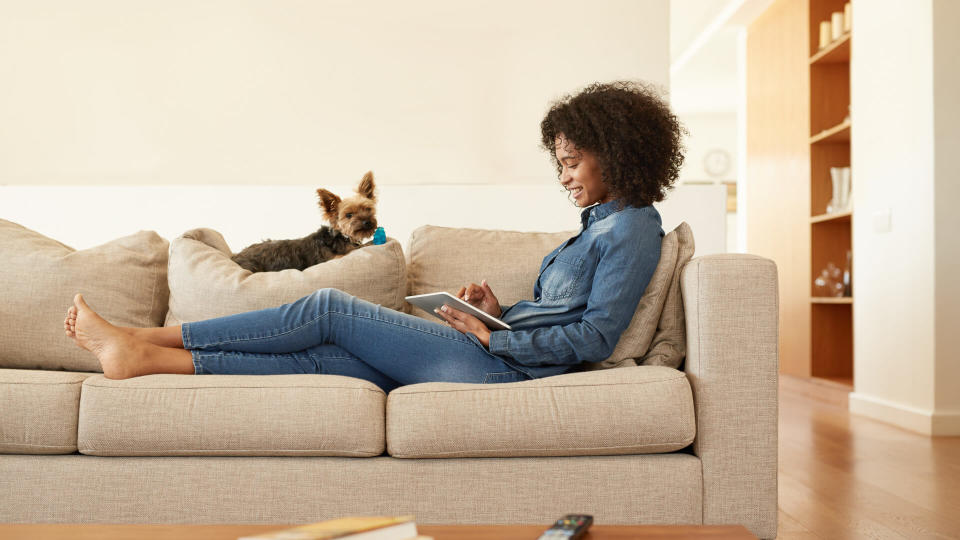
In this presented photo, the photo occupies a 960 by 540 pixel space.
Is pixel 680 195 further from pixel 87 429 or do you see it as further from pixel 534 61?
pixel 87 429

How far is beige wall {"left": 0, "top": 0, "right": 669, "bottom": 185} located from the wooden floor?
175cm

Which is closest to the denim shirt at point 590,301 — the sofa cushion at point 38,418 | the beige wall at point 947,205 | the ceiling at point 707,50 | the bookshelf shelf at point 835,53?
the sofa cushion at point 38,418

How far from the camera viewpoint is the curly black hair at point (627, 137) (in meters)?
2.14

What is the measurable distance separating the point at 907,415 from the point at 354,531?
3.75 metres

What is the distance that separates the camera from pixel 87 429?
1734mm

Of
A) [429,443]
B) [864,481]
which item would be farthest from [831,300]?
[429,443]

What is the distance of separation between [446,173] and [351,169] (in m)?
0.46

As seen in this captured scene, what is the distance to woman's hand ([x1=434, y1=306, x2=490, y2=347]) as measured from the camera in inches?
76.5

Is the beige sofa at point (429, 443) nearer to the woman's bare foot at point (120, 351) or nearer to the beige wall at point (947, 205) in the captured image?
the woman's bare foot at point (120, 351)

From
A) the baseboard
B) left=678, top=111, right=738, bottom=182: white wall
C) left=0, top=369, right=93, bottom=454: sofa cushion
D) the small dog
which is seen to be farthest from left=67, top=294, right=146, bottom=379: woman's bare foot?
left=678, top=111, right=738, bottom=182: white wall

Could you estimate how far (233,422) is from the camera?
1.71 meters

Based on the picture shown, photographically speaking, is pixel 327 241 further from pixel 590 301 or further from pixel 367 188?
pixel 590 301

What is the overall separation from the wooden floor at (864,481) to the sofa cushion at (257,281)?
1.29 metres

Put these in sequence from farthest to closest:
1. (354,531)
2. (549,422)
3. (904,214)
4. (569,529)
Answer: (904,214) < (549,422) < (569,529) < (354,531)
